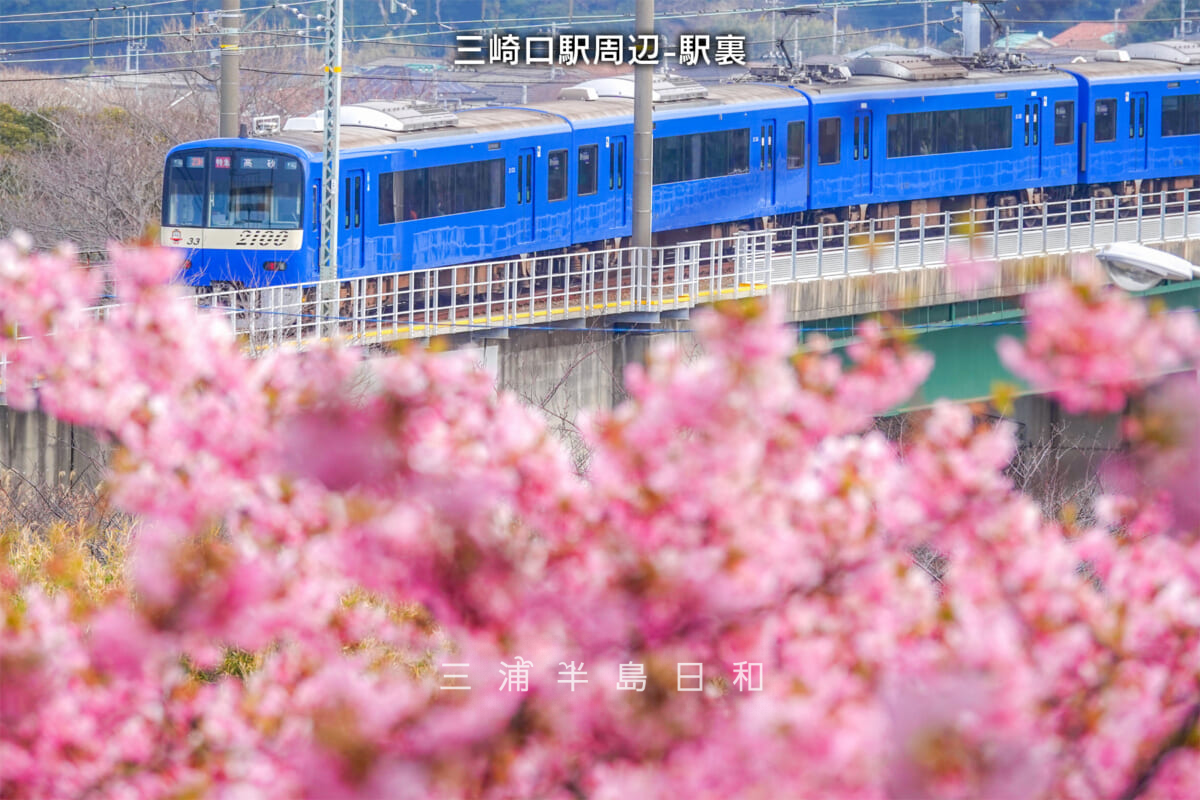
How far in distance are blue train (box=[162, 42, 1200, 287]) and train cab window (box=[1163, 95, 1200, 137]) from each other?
37 mm

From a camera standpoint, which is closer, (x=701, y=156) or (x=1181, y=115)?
(x=701, y=156)

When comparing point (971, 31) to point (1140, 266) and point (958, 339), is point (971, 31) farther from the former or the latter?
point (1140, 266)

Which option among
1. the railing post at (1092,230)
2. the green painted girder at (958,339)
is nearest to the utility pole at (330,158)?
the green painted girder at (958,339)

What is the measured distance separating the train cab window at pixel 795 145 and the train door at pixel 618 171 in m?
3.34

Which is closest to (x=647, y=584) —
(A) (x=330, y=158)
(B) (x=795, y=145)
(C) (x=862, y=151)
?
(A) (x=330, y=158)

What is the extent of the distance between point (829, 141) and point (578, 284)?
5.08 meters

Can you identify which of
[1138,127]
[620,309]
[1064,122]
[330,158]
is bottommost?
[620,309]

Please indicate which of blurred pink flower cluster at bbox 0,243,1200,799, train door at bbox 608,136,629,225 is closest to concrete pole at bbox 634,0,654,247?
train door at bbox 608,136,629,225

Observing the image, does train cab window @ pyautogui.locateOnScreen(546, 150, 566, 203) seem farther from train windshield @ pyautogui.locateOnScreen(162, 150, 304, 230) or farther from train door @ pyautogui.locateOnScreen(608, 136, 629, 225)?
train windshield @ pyautogui.locateOnScreen(162, 150, 304, 230)

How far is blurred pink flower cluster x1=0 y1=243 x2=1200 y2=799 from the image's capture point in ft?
12.9

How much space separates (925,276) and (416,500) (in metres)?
20.8

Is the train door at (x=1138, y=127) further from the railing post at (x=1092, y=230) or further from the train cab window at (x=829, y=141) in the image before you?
the train cab window at (x=829, y=141)

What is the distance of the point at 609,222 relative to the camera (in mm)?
25719

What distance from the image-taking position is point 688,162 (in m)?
26.7
